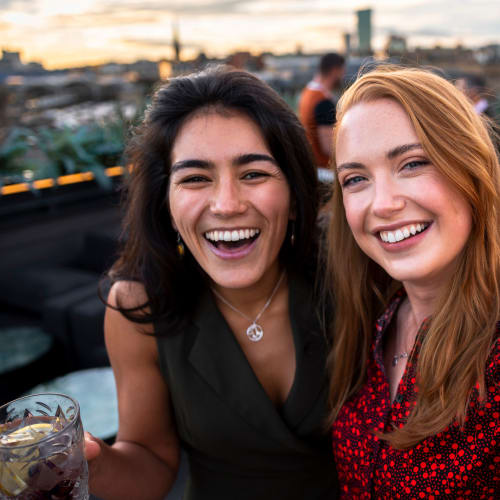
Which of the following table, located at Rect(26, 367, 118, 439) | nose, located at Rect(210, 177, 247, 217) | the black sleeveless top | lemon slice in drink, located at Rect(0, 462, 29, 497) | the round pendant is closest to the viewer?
lemon slice in drink, located at Rect(0, 462, 29, 497)

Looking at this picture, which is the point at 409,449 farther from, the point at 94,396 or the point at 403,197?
the point at 94,396

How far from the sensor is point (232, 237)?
4.42 feet

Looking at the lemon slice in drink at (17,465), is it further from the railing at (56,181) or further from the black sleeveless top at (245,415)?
the railing at (56,181)

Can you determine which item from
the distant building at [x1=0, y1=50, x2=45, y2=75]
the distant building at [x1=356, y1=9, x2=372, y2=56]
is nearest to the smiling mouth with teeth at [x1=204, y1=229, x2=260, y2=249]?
the distant building at [x1=0, y1=50, x2=45, y2=75]

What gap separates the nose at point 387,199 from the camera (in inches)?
41.4

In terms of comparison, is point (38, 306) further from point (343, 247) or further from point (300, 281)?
point (343, 247)

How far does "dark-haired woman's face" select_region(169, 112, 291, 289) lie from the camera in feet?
4.37

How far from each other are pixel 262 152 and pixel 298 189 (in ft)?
0.57

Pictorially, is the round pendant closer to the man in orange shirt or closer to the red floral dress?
the red floral dress

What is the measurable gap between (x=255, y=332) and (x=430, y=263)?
680 millimetres

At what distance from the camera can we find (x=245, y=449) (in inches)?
58.2

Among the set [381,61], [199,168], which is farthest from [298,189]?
[381,61]

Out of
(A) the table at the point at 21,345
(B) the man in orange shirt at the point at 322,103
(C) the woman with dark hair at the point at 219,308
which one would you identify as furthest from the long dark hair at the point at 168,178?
(B) the man in orange shirt at the point at 322,103

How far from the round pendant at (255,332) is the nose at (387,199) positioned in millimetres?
654
